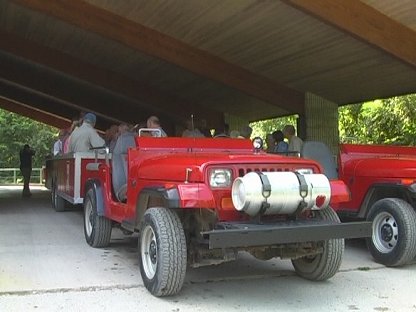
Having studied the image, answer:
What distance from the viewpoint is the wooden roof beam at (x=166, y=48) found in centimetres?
1367

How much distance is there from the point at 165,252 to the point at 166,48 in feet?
34.8

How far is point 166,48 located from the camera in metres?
15.0

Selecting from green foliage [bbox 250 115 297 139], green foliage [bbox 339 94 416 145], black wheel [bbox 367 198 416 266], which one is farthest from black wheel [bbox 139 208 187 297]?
green foliage [bbox 250 115 297 139]

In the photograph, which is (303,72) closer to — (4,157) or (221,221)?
(221,221)

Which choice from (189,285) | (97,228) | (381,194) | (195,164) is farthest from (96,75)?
(195,164)

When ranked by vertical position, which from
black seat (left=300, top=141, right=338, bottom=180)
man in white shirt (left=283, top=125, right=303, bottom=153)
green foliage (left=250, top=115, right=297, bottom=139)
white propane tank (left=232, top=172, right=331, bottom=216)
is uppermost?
green foliage (left=250, top=115, right=297, bottom=139)

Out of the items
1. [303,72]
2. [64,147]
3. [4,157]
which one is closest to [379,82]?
[303,72]

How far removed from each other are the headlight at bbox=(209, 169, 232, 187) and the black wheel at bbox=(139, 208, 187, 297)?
0.49m

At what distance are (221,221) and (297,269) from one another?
1.48m

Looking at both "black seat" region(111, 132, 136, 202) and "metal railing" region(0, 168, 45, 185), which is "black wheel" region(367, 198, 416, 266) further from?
"metal railing" region(0, 168, 45, 185)

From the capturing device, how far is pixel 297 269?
248 inches

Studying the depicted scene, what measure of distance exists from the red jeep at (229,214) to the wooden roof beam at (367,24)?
17.9 feet

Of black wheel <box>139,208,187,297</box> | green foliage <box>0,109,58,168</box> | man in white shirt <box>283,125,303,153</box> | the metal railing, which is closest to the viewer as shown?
black wheel <box>139,208,187,297</box>

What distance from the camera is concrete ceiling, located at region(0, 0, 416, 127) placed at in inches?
444
